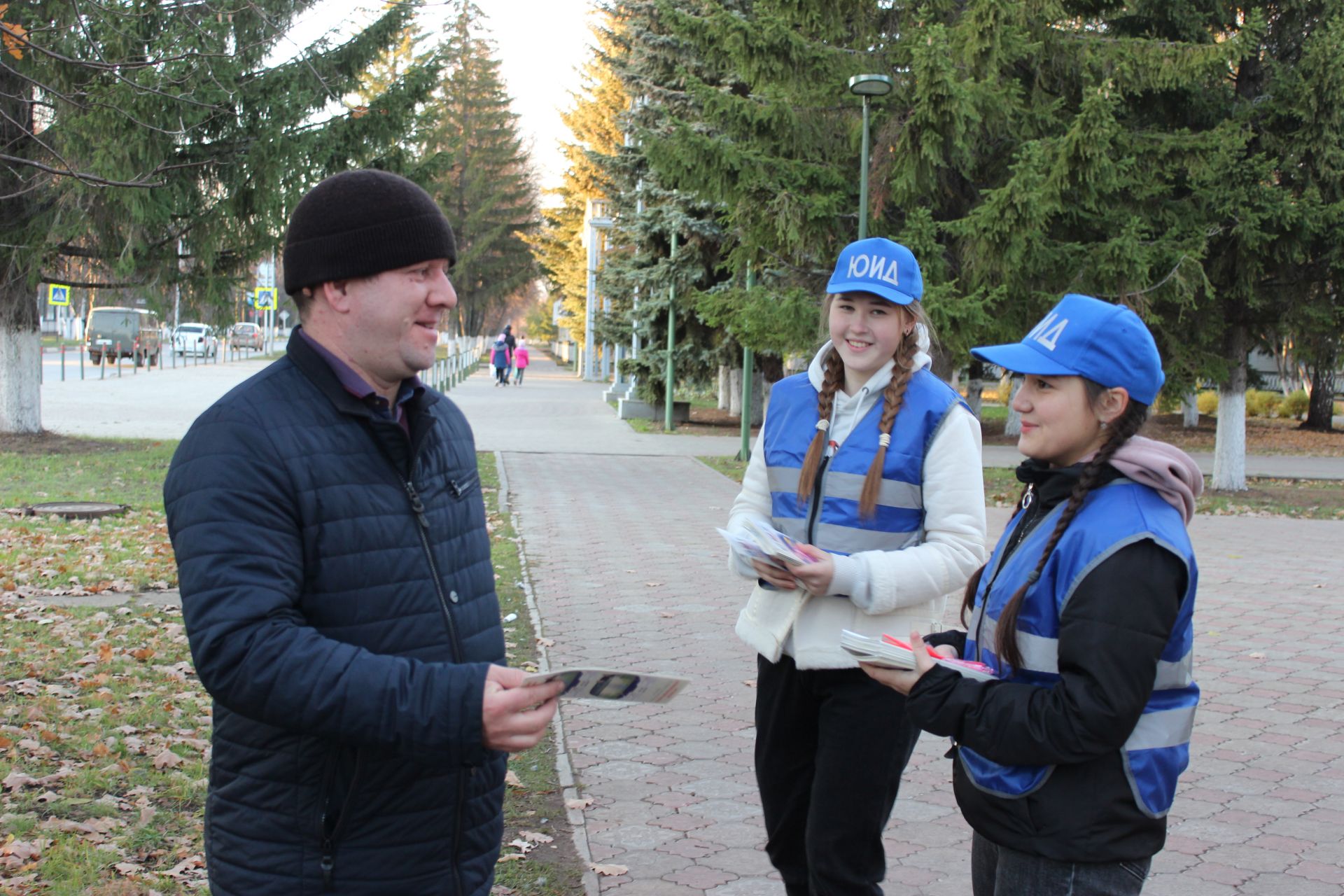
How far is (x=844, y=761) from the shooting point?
3.12 meters

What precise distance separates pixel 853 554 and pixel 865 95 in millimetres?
11438

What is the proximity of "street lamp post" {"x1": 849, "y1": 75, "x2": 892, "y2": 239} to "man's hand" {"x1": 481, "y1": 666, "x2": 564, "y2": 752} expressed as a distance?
1172cm

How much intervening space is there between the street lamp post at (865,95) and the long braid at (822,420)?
1007 centimetres

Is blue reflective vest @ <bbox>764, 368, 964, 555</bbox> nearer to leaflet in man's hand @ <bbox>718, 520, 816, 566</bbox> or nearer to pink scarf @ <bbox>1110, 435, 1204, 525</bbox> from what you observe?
leaflet in man's hand @ <bbox>718, 520, 816, 566</bbox>

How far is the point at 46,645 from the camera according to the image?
7086 mm

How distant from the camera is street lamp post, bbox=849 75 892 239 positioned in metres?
13.5

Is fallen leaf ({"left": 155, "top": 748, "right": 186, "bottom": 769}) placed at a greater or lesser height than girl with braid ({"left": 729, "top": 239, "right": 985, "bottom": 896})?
lesser

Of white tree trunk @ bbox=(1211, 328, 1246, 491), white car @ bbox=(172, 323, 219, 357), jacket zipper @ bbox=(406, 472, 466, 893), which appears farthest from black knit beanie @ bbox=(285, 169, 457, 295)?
white car @ bbox=(172, 323, 219, 357)

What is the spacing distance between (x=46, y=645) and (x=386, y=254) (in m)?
6.06

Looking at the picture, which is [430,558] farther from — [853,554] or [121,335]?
[121,335]

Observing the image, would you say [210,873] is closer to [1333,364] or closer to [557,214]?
[1333,364]

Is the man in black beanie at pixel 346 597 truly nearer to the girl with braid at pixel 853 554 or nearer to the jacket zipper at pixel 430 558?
the jacket zipper at pixel 430 558

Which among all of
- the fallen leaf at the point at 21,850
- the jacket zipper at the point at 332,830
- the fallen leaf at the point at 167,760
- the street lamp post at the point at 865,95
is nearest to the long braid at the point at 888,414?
the jacket zipper at the point at 332,830

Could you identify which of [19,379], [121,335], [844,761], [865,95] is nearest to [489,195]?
[121,335]
